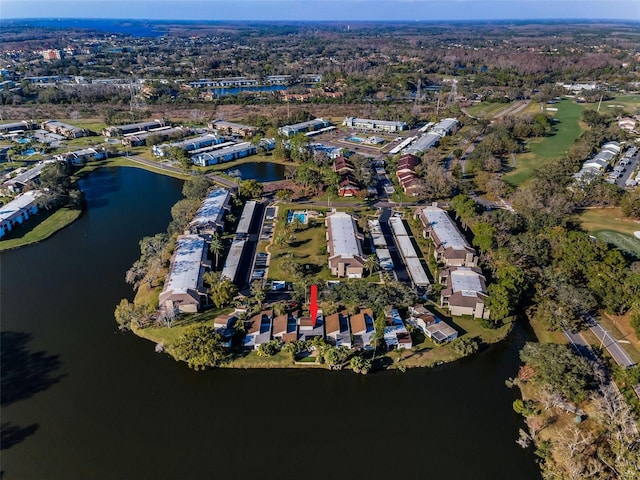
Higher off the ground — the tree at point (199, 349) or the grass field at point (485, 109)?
the grass field at point (485, 109)

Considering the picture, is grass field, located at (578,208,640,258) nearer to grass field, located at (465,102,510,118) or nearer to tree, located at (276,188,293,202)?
tree, located at (276,188,293,202)

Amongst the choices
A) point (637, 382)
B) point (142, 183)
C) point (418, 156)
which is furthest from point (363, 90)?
point (637, 382)

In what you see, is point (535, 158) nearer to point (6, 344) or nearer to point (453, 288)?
point (453, 288)

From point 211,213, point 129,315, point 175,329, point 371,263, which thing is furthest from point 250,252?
point 129,315

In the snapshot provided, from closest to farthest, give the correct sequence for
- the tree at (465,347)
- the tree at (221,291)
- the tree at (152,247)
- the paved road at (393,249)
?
the tree at (465,347)
the tree at (221,291)
the paved road at (393,249)
the tree at (152,247)

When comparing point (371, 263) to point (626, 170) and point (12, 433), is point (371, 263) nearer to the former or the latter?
point (12, 433)

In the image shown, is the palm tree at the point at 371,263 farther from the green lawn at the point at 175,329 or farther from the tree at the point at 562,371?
the tree at the point at 562,371

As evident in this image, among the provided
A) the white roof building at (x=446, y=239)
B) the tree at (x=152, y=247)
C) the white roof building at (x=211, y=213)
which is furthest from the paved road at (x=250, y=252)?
the white roof building at (x=446, y=239)
